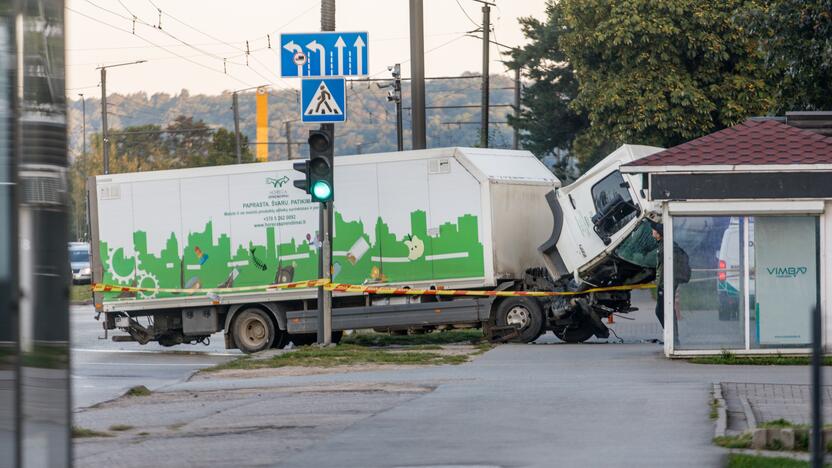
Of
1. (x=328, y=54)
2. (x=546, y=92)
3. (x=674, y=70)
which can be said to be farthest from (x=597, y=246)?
(x=546, y=92)

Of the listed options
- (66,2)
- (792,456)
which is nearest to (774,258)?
(792,456)

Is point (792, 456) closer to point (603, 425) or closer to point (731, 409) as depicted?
point (603, 425)

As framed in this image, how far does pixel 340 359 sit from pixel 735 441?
970 centimetres

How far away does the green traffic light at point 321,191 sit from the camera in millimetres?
19859

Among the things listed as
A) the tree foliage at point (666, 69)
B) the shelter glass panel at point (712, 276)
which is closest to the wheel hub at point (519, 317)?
the shelter glass panel at point (712, 276)

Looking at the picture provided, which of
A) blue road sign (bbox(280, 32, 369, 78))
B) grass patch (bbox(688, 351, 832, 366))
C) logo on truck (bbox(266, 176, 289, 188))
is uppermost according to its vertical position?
blue road sign (bbox(280, 32, 369, 78))

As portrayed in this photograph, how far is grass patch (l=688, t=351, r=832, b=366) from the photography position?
16828mm

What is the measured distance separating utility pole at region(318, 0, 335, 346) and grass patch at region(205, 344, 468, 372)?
1.11 metres

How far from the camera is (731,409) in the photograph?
11797 millimetres

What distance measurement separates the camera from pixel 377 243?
880 inches

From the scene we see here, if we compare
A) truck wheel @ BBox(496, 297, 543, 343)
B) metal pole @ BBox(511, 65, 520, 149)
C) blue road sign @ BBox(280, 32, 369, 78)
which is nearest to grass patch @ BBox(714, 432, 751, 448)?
blue road sign @ BBox(280, 32, 369, 78)

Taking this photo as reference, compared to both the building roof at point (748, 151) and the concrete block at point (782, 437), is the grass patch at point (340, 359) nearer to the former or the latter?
the building roof at point (748, 151)

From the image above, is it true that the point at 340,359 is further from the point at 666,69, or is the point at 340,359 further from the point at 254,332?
the point at 666,69

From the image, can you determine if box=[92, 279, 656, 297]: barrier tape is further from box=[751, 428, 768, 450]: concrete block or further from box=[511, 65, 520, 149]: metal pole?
box=[511, 65, 520, 149]: metal pole
